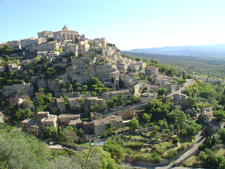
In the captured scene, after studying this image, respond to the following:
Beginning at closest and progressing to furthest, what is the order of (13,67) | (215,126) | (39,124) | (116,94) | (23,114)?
1. (39,124)
2. (215,126)
3. (23,114)
4. (116,94)
5. (13,67)

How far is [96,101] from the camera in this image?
1383 inches

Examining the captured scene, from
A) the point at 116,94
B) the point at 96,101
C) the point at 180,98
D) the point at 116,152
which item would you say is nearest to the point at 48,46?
the point at 96,101

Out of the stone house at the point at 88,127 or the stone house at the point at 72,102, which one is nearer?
the stone house at the point at 88,127

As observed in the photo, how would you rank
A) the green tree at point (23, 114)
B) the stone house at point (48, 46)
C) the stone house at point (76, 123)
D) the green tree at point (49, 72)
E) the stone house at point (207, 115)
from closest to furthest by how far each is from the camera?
the stone house at point (76, 123)
the green tree at point (23, 114)
the stone house at point (207, 115)
the green tree at point (49, 72)
the stone house at point (48, 46)

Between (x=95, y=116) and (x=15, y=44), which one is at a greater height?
(x=15, y=44)

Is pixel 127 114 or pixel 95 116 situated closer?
pixel 95 116

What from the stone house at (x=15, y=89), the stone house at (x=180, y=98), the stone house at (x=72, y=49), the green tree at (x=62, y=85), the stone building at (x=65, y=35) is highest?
the stone building at (x=65, y=35)

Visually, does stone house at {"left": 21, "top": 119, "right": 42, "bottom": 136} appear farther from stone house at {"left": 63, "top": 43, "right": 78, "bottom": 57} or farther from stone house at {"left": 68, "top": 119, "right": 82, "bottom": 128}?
stone house at {"left": 63, "top": 43, "right": 78, "bottom": 57}

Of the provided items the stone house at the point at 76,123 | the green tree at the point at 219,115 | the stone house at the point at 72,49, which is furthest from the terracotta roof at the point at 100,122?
the stone house at the point at 72,49

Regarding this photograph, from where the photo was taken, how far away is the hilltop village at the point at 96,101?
29828 millimetres

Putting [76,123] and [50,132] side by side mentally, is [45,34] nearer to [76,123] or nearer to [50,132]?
[76,123]

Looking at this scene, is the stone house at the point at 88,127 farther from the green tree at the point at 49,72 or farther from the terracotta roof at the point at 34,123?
the green tree at the point at 49,72

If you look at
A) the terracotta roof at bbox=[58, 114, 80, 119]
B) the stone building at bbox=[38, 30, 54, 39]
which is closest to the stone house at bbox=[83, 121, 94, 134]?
the terracotta roof at bbox=[58, 114, 80, 119]

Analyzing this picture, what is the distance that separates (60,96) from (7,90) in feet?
36.4
